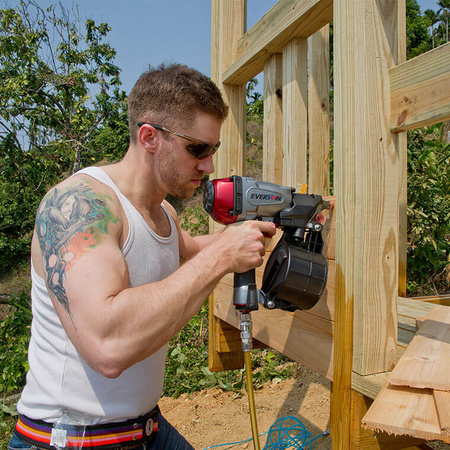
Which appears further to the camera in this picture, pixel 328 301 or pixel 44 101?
pixel 44 101

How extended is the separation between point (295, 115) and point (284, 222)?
0.84 meters

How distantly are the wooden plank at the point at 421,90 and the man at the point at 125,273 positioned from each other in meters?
0.61

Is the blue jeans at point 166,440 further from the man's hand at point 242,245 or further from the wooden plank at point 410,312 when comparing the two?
the wooden plank at point 410,312

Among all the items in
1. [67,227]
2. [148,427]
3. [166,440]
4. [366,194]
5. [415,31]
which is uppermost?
[415,31]

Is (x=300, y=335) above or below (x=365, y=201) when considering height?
below

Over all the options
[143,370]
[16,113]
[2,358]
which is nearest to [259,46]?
[143,370]

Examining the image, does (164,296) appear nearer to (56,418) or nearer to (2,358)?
(56,418)

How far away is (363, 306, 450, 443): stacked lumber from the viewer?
931 mm

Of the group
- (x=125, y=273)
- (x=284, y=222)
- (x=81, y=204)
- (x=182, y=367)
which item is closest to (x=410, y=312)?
(x=284, y=222)

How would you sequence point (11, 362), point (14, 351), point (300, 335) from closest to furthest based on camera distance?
1. point (300, 335)
2. point (11, 362)
3. point (14, 351)

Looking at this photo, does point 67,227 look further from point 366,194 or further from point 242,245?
point 366,194

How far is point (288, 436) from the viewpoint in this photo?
3.11 meters

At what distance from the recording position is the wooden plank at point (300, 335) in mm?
1577

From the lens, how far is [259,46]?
2234 mm
